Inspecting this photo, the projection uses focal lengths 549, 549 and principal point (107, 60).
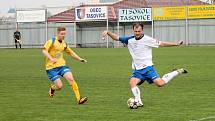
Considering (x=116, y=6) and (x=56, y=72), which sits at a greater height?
(x=116, y=6)

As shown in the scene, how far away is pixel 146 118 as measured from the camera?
32.8 ft

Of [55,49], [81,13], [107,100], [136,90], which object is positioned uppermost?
[81,13]

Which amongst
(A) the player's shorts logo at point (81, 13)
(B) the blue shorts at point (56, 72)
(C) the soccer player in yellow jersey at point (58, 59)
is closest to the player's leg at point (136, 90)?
(C) the soccer player in yellow jersey at point (58, 59)

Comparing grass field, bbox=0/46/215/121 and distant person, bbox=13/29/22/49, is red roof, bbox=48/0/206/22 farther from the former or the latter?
grass field, bbox=0/46/215/121

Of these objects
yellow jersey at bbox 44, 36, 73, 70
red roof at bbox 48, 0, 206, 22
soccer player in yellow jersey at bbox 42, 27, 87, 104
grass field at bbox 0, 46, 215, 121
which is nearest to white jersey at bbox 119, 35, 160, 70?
grass field at bbox 0, 46, 215, 121

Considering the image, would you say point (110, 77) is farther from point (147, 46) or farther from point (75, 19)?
point (75, 19)

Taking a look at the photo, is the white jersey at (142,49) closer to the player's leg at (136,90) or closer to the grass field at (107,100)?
the player's leg at (136,90)

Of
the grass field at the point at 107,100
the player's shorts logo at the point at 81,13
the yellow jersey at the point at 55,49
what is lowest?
the grass field at the point at 107,100

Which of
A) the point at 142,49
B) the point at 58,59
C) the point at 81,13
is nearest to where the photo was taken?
the point at 142,49

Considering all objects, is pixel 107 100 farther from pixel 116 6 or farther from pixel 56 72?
pixel 116 6

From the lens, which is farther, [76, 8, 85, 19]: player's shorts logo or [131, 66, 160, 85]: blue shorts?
[76, 8, 85, 19]: player's shorts logo

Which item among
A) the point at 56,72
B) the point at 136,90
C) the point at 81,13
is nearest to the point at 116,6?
the point at 81,13

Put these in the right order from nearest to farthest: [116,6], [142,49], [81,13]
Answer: [142,49], [81,13], [116,6]

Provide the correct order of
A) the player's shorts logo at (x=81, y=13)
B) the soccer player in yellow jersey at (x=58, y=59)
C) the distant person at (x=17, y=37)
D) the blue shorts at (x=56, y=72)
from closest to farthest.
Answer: the soccer player in yellow jersey at (x=58, y=59)
the blue shorts at (x=56, y=72)
the distant person at (x=17, y=37)
the player's shorts logo at (x=81, y=13)
